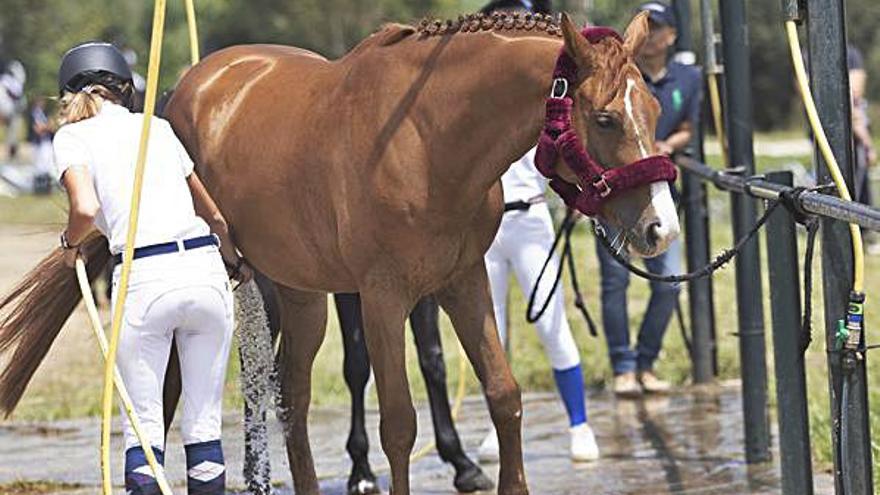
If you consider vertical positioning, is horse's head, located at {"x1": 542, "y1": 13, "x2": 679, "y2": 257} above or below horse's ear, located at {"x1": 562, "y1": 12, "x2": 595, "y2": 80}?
below

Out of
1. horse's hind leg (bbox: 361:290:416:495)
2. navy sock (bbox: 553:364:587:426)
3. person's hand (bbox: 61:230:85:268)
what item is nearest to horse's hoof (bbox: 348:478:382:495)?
navy sock (bbox: 553:364:587:426)

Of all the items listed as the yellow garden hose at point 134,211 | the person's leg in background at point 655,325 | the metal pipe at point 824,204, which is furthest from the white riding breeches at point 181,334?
the person's leg in background at point 655,325

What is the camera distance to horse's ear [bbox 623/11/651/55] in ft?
16.9

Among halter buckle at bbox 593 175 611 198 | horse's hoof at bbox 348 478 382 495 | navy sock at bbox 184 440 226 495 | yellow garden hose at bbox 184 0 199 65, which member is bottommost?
horse's hoof at bbox 348 478 382 495

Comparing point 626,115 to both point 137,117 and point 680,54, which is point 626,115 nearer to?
point 137,117

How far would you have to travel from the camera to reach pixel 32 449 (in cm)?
837

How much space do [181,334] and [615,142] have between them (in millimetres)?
1587

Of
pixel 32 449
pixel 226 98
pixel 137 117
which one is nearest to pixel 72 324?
pixel 32 449

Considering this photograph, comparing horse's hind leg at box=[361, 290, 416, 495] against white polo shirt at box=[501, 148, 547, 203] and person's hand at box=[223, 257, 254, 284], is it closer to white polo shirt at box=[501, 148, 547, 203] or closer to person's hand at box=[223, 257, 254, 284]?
person's hand at box=[223, 257, 254, 284]

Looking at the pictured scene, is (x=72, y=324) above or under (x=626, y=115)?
under

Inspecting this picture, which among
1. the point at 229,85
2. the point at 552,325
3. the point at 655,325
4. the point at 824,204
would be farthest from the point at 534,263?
the point at 824,204

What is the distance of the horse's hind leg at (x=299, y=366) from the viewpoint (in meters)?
6.71

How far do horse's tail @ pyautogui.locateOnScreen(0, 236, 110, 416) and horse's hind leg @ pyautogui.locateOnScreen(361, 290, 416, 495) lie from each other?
4.47 ft

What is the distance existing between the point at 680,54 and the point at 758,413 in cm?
295
